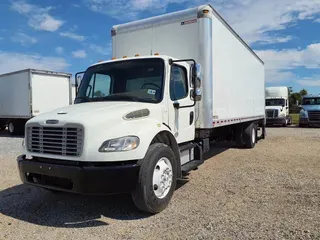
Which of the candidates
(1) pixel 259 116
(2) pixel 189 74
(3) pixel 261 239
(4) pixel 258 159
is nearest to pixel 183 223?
(3) pixel 261 239

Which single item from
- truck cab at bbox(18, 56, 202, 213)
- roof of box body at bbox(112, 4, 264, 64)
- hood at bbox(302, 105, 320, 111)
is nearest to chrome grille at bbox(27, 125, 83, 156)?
truck cab at bbox(18, 56, 202, 213)

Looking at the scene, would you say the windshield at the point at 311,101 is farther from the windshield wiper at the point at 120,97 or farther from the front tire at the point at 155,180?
the windshield wiper at the point at 120,97

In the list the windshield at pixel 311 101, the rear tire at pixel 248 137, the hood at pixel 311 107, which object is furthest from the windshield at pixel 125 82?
the windshield at pixel 311 101

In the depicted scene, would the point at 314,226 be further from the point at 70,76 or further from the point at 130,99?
the point at 70,76

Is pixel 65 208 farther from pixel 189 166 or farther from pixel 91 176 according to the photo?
pixel 189 166

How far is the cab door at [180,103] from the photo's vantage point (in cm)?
551

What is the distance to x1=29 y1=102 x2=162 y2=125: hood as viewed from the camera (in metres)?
4.25

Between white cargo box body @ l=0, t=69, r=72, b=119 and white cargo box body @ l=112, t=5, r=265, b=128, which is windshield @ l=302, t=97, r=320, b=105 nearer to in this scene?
white cargo box body @ l=112, t=5, r=265, b=128

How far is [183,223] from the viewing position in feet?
13.8

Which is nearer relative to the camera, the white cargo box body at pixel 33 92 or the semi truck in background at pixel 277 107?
the white cargo box body at pixel 33 92

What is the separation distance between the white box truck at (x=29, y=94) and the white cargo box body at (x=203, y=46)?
11.0 metres

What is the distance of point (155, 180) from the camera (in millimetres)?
4539

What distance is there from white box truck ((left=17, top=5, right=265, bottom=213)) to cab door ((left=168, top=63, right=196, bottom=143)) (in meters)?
0.02

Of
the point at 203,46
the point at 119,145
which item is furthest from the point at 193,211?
the point at 203,46
